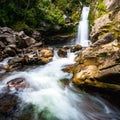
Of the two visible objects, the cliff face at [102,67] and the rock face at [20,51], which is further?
the rock face at [20,51]

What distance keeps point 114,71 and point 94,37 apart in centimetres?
670

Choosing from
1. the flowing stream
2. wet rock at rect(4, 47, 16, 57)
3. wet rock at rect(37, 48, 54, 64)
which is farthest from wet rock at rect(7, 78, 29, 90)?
wet rock at rect(4, 47, 16, 57)

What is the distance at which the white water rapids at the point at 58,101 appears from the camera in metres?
7.27

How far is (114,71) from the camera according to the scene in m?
7.96

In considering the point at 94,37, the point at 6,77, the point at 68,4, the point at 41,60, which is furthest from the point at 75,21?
the point at 6,77

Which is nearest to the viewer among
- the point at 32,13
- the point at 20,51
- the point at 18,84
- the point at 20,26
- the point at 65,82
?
the point at 18,84

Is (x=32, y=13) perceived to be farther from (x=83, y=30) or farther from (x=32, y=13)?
(x=83, y=30)

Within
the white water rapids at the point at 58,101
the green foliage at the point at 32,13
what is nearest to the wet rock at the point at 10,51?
the white water rapids at the point at 58,101

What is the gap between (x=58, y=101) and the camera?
820 centimetres

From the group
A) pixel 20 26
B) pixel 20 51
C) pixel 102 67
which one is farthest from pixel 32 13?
pixel 102 67

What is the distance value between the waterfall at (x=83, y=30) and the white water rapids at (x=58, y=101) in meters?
11.7

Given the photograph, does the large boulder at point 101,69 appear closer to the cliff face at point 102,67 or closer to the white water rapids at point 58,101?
the cliff face at point 102,67

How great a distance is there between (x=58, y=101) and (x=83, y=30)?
16.1 metres

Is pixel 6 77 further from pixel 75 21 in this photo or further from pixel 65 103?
pixel 75 21
